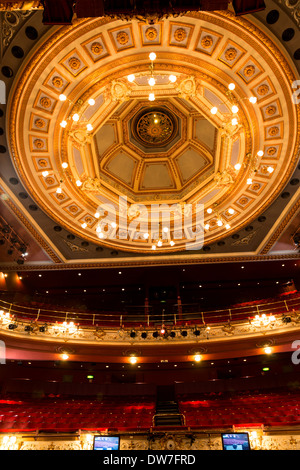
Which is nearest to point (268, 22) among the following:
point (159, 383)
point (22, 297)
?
point (159, 383)

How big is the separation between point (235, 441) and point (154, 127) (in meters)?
9.70

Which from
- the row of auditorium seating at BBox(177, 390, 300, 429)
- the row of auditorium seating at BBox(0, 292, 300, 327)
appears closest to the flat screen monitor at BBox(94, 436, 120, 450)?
the row of auditorium seating at BBox(177, 390, 300, 429)

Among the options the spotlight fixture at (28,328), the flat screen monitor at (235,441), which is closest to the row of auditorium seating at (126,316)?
the spotlight fixture at (28,328)

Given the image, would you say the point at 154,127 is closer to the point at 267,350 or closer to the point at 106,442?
the point at 267,350

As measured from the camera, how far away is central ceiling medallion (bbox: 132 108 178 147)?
10.1m

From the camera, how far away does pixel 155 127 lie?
34.4ft

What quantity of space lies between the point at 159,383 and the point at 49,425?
17.1 feet

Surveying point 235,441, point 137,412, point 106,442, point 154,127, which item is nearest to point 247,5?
point 154,127

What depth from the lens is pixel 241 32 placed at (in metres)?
6.47

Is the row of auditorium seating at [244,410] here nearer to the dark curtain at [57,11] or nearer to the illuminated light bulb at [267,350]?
the illuminated light bulb at [267,350]

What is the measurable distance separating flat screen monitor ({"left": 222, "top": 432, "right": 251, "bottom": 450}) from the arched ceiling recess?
23.2 feet

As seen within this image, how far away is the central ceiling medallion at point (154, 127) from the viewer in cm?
1009

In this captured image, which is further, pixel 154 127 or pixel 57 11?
pixel 154 127

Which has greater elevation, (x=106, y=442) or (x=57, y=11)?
(x=57, y=11)
